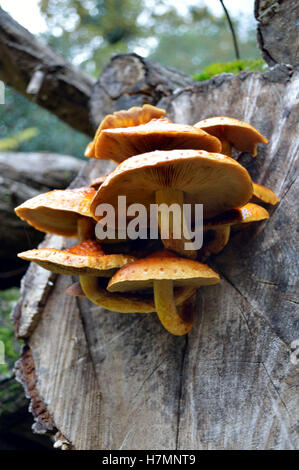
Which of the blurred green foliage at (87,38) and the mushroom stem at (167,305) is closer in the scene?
the mushroom stem at (167,305)

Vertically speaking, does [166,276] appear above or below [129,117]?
below

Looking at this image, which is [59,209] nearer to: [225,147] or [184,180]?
[184,180]

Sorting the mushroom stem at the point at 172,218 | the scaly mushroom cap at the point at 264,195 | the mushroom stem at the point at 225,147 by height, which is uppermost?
the mushroom stem at the point at 225,147

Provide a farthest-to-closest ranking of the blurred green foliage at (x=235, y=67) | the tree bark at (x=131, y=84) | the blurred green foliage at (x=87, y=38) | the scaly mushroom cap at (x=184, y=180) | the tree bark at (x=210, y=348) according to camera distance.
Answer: the blurred green foliage at (x=87, y=38) → the tree bark at (x=131, y=84) → the blurred green foliage at (x=235, y=67) → the tree bark at (x=210, y=348) → the scaly mushroom cap at (x=184, y=180)

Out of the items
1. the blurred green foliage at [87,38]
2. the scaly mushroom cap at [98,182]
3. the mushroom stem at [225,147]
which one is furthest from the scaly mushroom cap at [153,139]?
the blurred green foliage at [87,38]

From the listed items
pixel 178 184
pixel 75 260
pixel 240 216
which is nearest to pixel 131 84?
pixel 178 184

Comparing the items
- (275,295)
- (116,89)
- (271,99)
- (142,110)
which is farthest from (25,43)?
(275,295)

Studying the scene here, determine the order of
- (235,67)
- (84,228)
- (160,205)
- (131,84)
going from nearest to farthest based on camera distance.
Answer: (160,205) < (84,228) < (235,67) < (131,84)

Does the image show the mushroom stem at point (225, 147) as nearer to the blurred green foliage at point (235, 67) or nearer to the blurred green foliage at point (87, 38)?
the blurred green foliage at point (235, 67)
